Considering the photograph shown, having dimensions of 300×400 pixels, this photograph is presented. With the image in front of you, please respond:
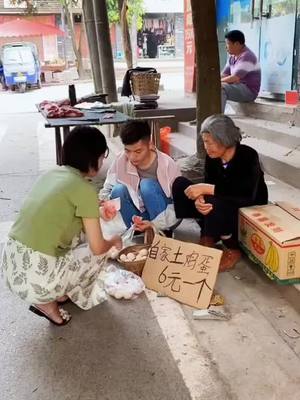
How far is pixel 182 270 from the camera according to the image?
288 centimetres

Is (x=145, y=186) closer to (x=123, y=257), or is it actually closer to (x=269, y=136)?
(x=123, y=257)

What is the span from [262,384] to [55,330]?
3.73 feet

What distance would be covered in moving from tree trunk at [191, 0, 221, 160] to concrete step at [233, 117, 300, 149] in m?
0.96

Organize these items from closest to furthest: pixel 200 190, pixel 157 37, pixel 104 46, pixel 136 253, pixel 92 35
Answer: pixel 200 190 < pixel 136 253 < pixel 104 46 < pixel 92 35 < pixel 157 37

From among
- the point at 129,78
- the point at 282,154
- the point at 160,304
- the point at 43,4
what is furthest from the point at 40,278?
the point at 43,4

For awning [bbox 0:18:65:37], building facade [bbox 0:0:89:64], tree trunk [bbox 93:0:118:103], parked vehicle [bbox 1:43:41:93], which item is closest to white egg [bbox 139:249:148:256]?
tree trunk [bbox 93:0:118:103]

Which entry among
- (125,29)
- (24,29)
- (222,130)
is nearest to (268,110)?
(222,130)

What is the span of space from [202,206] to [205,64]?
1761mm

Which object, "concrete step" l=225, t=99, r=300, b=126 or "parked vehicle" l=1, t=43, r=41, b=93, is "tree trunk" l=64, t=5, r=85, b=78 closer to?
"parked vehicle" l=1, t=43, r=41, b=93

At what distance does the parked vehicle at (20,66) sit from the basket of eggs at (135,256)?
1715cm

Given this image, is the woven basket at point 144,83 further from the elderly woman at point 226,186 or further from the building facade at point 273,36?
the elderly woman at point 226,186

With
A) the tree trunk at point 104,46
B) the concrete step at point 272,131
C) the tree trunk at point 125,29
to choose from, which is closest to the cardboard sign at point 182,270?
the concrete step at point 272,131

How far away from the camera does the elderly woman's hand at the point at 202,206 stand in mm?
3027

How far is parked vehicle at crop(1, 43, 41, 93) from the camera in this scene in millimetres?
18938
